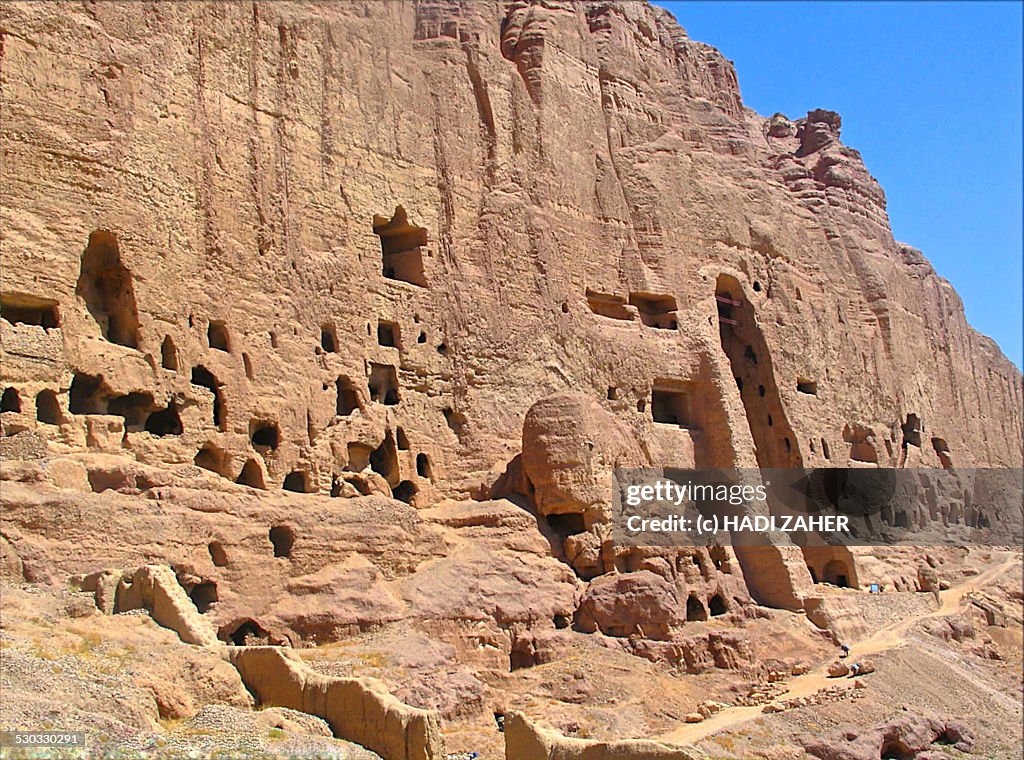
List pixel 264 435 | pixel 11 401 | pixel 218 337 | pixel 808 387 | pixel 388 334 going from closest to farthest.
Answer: pixel 11 401
pixel 218 337
pixel 264 435
pixel 388 334
pixel 808 387

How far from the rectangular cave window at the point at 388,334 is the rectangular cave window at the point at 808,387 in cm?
1843

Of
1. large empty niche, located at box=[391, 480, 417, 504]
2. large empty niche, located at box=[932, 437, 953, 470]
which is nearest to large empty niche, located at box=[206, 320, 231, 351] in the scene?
large empty niche, located at box=[391, 480, 417, 504]

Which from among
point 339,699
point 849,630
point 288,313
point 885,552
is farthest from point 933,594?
point 339,699

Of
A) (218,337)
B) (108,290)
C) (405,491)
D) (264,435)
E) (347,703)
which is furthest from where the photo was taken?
(405,491)

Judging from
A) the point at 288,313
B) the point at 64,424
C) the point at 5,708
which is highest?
the point at 288,313

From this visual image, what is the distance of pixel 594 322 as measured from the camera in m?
35.1

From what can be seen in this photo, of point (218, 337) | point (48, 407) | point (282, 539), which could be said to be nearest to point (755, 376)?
point (218, 337)

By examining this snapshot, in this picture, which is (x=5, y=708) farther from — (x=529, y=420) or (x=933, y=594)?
(x=933, y=594)

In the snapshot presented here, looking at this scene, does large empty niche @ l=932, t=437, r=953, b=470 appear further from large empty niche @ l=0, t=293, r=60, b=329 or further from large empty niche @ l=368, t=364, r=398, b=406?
large empty niche @ l=0, t=293, r=60, b=329

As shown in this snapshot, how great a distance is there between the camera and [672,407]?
3788cm

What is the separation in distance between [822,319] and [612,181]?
11637 mm

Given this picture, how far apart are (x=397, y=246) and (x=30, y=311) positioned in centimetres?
1120

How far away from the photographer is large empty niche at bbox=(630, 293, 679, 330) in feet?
124

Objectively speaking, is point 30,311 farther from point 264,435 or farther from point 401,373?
point 401,373
